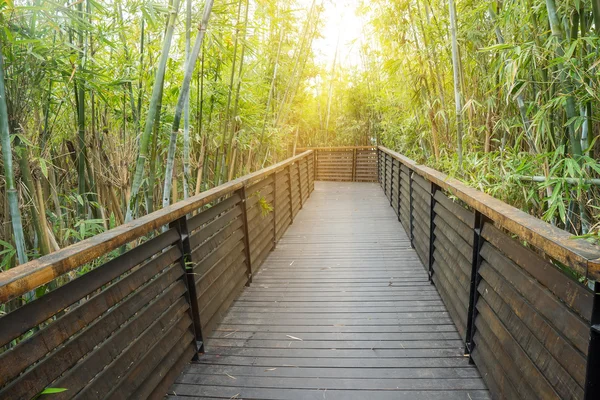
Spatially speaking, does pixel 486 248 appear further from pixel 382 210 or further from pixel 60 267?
pixel 382 210

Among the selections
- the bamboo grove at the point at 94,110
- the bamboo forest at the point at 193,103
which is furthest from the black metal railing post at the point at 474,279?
the bamboo grove at the point at 94,110

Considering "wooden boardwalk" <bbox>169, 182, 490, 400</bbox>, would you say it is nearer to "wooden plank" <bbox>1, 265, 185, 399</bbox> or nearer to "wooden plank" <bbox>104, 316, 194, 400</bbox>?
"wooden plank" <bbox>104, 316, 194, 400</bbox>

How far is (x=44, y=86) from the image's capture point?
1.79 meters

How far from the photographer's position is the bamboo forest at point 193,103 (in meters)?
1.50

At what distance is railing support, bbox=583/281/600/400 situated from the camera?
2.90 ft

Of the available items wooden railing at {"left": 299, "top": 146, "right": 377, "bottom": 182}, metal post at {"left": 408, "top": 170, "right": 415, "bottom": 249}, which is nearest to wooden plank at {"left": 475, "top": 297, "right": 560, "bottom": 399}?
metal post at {"left": 408, "top": 170, "right": 415, "bottom": 249}

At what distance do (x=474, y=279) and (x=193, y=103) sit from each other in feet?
7.32

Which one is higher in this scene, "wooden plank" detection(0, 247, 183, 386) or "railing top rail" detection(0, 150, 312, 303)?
"railing top rail" detection(0, 150, 312, 303)

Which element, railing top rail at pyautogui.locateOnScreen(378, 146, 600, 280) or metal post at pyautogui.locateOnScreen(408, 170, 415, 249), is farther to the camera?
metal post at pyautogui.locateOnScreen(408, 170, 415, 249)

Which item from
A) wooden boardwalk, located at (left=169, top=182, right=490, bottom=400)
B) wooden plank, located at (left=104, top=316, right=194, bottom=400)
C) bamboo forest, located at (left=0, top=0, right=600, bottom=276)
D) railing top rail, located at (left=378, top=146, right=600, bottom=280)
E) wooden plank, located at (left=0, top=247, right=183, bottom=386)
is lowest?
wooden boardwalk, located at (left=169, top=182, right=490, bottom=400)

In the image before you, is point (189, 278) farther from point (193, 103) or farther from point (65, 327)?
point (193, 103)

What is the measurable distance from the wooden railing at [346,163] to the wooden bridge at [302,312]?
648 cm

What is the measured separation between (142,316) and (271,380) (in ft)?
2.12

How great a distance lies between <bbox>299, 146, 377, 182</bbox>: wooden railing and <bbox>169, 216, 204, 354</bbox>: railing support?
8209 mm
